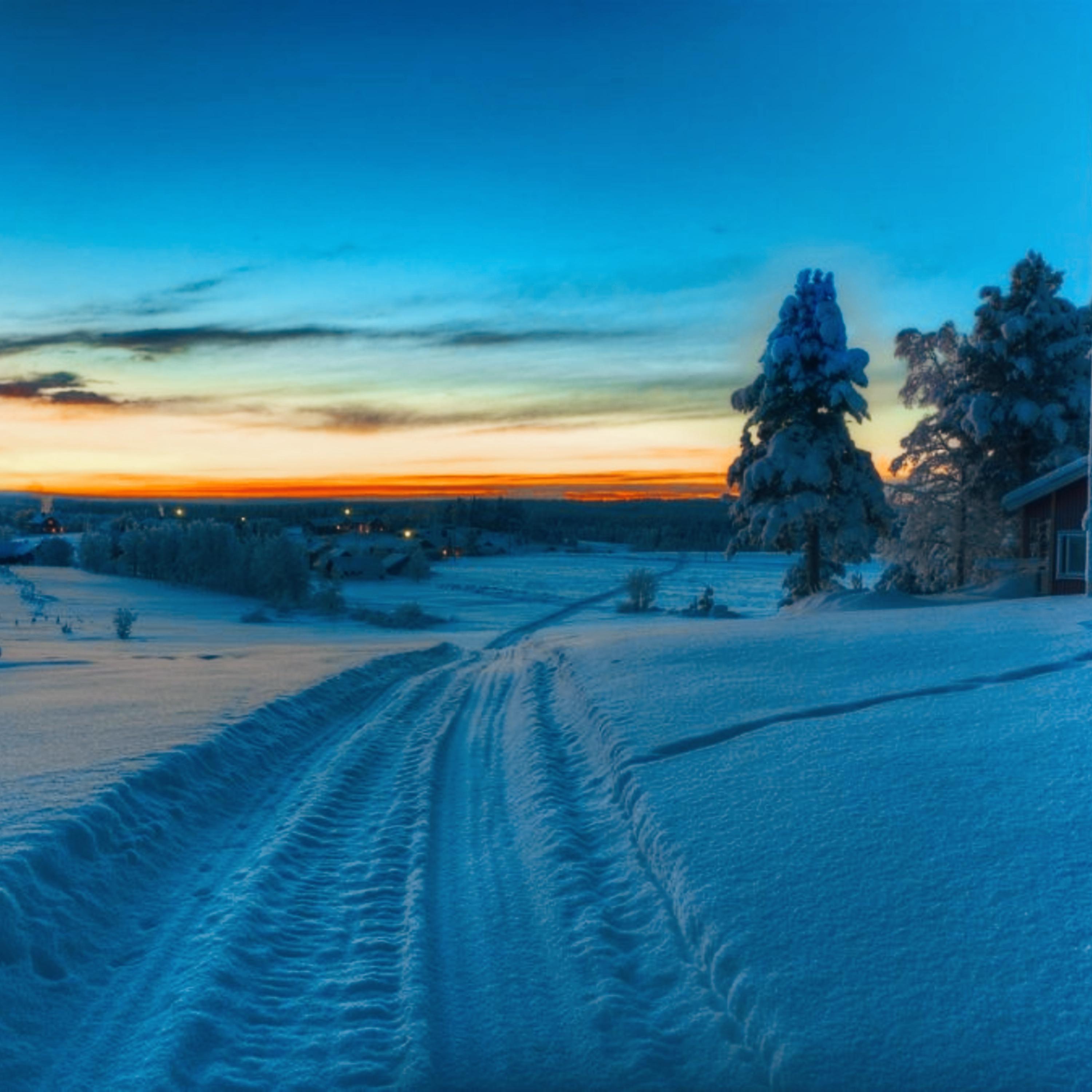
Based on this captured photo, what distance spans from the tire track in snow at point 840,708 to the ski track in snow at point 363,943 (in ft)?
1.72

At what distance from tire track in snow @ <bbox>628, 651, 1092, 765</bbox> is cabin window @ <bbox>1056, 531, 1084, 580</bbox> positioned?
14.7 meters

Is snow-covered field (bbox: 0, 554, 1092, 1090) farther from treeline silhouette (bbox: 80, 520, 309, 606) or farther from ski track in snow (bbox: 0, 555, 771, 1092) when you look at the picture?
treeline silhouette (bbox: 80, 520, 309, 606)

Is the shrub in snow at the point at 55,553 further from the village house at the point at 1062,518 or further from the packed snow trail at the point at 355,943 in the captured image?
the packed snow trail at the point at 355,943

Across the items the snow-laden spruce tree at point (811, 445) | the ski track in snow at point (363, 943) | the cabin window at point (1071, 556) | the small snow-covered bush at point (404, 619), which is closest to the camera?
the ski track in snow at point (363, 943)

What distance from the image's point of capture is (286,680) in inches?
621

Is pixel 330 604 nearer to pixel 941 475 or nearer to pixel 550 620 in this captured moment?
pixel 550 620

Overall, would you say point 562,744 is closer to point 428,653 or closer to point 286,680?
point 286,680

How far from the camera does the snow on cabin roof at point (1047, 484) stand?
2138 cm

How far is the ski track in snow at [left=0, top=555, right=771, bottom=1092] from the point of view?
4.04 m

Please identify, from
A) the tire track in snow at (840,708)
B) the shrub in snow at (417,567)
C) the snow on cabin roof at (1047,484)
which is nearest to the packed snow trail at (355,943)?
the tire track in snow at (840,708)

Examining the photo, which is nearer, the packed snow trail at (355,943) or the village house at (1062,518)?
the packed snow trail at (355,943)

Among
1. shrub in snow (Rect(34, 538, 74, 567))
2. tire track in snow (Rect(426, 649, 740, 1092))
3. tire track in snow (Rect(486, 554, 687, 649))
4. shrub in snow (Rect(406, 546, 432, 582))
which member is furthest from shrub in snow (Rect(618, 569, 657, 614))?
shrub in snow (Rect(34, 538, 74, 567))

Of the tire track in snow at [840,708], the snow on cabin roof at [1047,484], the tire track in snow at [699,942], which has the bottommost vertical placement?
the tire track in snow at [699,942]

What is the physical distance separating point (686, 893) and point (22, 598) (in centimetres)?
4861
